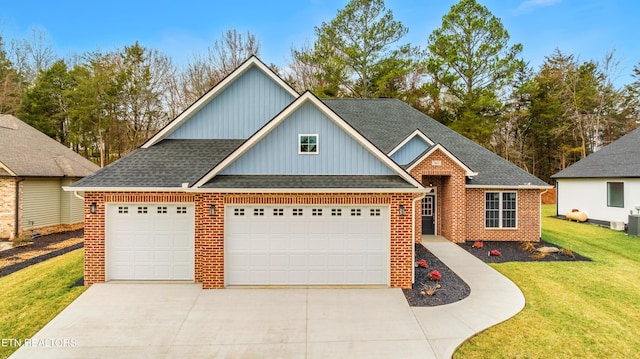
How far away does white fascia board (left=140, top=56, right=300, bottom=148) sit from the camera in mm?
10586

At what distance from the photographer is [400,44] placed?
1098 inches

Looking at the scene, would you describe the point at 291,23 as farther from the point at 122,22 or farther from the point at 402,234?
the point at 402,234

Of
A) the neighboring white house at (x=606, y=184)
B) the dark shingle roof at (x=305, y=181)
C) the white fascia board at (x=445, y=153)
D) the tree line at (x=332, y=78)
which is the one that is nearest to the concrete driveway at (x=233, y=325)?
the dark shingle roof at (x=305, y=181)

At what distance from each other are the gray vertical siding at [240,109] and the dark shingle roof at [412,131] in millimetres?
5000

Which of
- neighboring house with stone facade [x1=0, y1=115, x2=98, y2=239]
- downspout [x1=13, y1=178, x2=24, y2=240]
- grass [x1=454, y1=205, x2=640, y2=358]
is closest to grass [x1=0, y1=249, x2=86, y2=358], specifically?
downspout [x1=13, y1=178, x2=24, y2=240]

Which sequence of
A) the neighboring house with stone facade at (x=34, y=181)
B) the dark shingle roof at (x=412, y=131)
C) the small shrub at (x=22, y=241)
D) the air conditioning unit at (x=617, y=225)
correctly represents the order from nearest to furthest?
the small shrub at (x=22, y=241) < the dark shingle roof at (x=412, y=131) < the neighboring house with stone facade at (x=34, y=181) < the air conditioning unit at (x=617, y=225)

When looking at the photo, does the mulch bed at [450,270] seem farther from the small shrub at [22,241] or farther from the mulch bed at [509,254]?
the small shrub at [22,241]

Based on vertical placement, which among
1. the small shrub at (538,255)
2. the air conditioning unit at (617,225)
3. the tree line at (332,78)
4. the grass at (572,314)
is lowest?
the grass at (572,314)

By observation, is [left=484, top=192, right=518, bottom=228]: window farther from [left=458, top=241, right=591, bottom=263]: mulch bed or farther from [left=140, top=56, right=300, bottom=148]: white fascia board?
[left=140, top=56, right=300, bottom=148]: white fascia board

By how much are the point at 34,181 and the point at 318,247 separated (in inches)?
648

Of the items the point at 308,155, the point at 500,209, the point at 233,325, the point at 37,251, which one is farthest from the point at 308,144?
the point at 37,251

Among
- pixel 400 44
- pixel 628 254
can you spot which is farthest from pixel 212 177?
pixel 400 44

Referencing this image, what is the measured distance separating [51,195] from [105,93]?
51.9 feet

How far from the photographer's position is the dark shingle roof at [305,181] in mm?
8180
